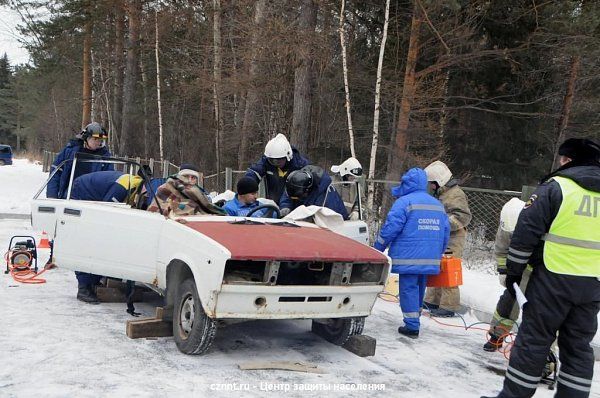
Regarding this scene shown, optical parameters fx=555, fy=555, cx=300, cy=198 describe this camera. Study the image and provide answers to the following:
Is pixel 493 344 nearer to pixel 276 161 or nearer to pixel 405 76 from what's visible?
pixel 276 161

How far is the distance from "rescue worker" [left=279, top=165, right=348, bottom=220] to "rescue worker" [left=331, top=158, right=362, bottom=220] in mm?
137

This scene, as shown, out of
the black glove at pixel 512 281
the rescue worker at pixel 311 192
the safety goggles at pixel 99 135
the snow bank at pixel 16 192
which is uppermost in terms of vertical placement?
the safety goggles at pixel 99 135

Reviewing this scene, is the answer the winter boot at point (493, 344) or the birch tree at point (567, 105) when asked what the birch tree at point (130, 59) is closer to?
the birch tree at point (567, 105)

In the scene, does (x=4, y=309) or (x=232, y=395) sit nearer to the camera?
(x=232, y=395)

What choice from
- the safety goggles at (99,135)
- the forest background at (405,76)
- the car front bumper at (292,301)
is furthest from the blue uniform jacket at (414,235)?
the forest background at (405,76)

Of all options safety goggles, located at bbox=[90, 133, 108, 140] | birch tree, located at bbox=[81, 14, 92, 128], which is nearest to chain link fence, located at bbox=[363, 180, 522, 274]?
safety goggles, located at bbox=[90, 133, 108, 140]

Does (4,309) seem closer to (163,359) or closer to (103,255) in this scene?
(103,255)

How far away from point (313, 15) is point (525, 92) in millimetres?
6016

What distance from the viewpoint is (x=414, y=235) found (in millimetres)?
5609

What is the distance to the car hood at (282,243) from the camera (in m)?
3.98

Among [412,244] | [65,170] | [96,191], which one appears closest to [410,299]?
[412,244]

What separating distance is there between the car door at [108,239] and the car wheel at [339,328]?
65.6 inches

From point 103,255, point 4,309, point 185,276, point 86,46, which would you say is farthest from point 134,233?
point 86,46

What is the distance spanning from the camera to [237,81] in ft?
48.5
